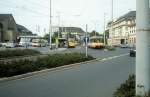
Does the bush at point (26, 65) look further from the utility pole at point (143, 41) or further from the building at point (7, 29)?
the building at point (7, 29)

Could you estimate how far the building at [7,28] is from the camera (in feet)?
417

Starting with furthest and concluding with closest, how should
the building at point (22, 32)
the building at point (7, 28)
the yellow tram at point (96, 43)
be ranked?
the building at point (22, 32) < the building at point (7, 28) < the yellow tram at point (96, 43)

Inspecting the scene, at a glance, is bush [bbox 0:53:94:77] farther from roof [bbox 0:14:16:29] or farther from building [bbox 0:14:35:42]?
roof [bbox 0:14:16:29]

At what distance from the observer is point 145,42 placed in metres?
7.36

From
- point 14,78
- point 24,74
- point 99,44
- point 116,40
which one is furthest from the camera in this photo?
point 116,40

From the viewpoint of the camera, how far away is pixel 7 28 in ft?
431

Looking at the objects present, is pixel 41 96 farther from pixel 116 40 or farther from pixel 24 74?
pixel 116 40

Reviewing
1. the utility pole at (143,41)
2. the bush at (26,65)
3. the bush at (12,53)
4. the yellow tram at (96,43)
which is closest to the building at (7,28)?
the yellow tram at (96,43)

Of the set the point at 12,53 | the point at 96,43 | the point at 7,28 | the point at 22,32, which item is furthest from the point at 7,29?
the point at 12,53

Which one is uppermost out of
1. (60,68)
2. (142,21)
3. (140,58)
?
(142,21)

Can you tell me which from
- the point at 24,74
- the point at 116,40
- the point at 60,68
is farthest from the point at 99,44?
the point at 116,40

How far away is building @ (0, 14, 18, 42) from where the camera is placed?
127 m

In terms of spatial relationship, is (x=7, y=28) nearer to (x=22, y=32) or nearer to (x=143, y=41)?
(x=22, y=32)

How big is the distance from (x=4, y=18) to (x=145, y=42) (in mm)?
128887
